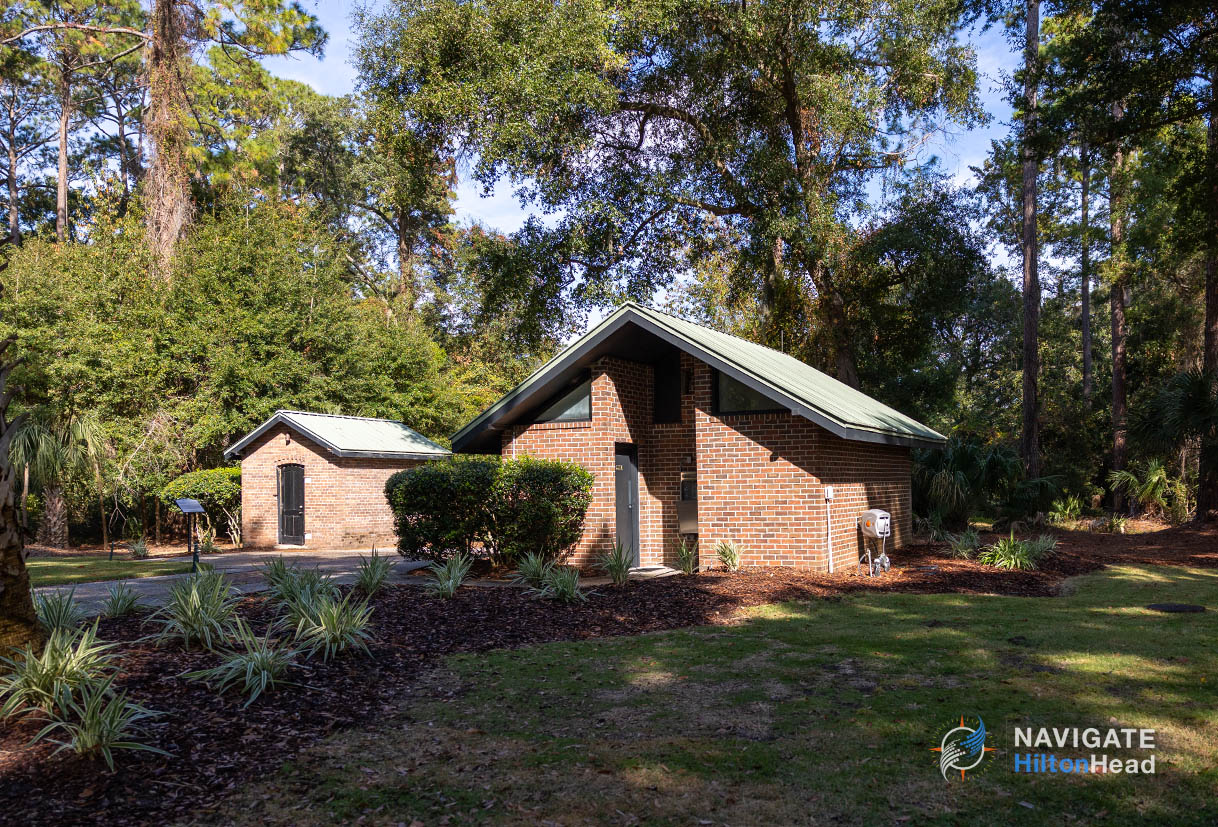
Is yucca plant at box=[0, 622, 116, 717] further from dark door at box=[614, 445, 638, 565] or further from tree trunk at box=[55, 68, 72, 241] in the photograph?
tree trunk at box=[55, 68, 72, 241]

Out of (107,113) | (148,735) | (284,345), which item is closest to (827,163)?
(284,345)

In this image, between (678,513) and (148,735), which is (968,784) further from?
(678,513)

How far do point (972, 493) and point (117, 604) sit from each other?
60.2ft

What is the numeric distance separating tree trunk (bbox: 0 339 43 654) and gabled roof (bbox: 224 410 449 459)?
16.2 metres

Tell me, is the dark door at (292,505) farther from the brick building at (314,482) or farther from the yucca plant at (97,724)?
the yucca plant at (97,724)

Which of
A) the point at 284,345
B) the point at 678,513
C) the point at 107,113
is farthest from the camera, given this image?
the point at 107,113

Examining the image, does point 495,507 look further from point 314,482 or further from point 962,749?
point 314,482

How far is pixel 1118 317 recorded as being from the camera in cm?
2877

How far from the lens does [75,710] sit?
5438mm

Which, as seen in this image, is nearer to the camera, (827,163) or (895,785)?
(895,785)

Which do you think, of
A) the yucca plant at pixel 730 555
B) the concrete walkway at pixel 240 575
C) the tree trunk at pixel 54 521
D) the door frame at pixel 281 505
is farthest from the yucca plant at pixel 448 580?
the tree trunk at pixel 54 521

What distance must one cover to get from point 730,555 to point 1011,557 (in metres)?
4.78

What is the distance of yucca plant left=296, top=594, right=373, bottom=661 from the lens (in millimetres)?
7371

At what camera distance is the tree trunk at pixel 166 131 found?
2727cm
